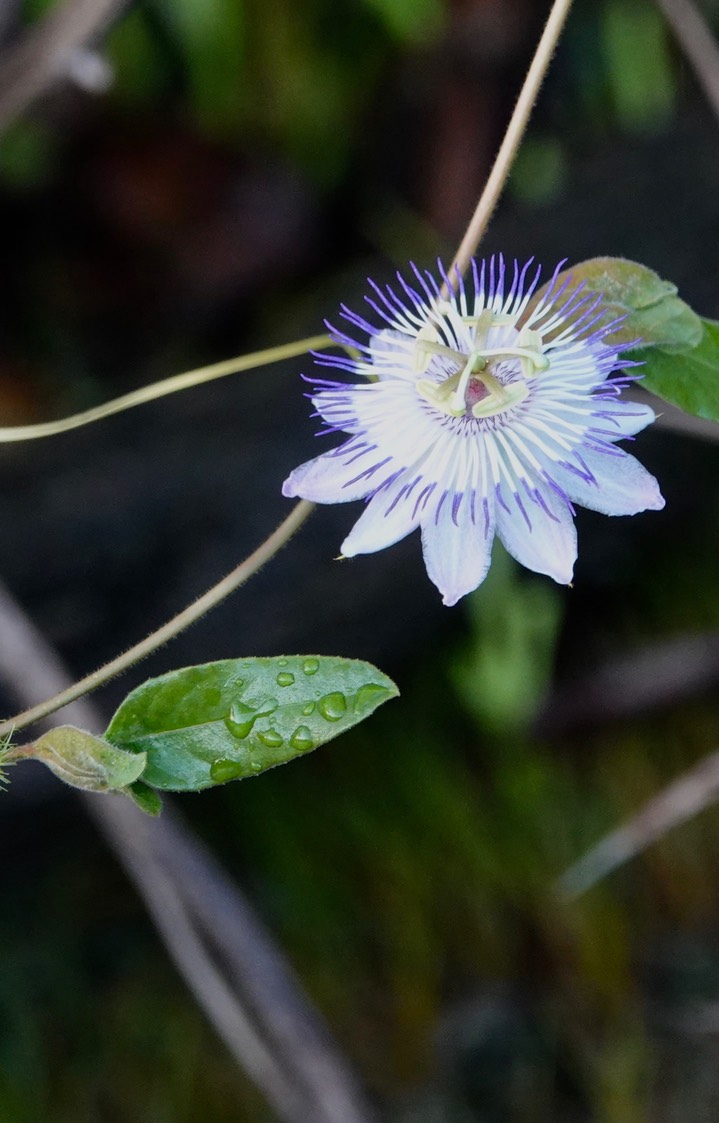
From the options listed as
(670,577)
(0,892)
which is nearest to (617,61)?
(670,577)

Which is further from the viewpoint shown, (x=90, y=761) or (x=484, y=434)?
(x=484, y=434)

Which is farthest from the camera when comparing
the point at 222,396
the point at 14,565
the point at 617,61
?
the point at 617,61

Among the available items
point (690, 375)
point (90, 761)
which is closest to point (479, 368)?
point (690, 375)

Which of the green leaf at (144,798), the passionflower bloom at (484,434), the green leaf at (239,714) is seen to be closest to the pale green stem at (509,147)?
the passionflower bloom at (484,434)

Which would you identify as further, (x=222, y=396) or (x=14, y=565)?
(x=222, y=396)

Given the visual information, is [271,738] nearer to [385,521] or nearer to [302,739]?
[302,739]

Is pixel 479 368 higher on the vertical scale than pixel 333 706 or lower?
higher

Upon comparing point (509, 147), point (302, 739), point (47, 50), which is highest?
point (47, 50)

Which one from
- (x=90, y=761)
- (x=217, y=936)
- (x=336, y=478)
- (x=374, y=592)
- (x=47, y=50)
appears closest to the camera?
(x=90, y=761)

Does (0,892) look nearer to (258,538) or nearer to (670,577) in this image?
(258,538)
